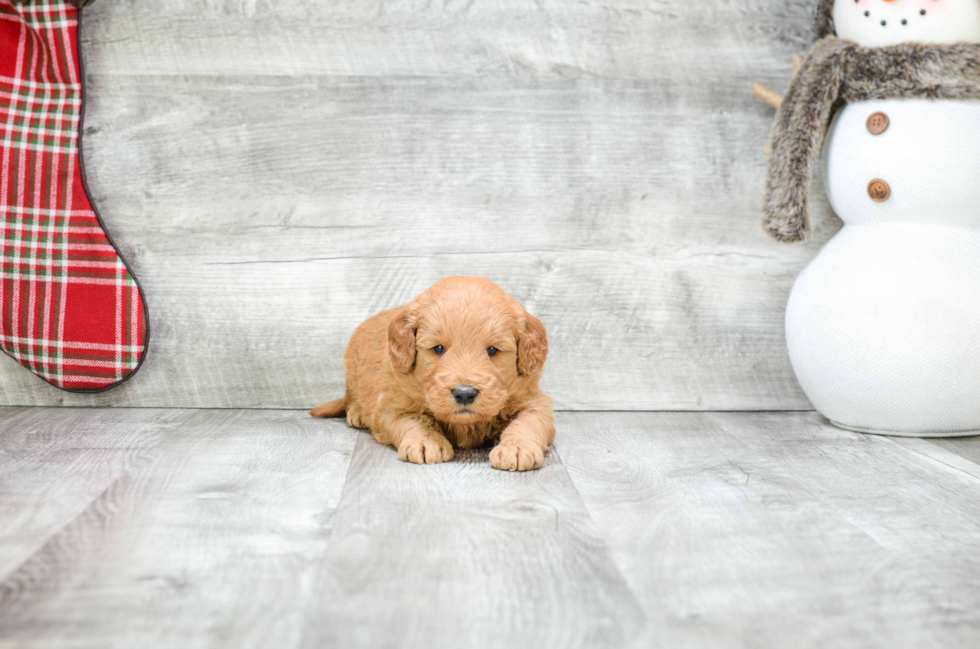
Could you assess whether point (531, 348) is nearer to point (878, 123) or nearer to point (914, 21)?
point (878, 123)

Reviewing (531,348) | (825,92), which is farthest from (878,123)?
(531,348)

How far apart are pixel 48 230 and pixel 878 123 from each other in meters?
1.93

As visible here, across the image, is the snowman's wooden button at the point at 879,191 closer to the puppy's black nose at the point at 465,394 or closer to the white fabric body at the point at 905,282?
the white fabric body at the point at 905,282

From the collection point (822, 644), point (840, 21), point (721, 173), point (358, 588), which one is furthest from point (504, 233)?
point (822, 644)

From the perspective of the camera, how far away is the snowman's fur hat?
1626 mm

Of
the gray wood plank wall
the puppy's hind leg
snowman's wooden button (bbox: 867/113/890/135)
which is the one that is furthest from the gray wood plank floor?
snowman's wooden button (bbox: 867/113/890/135)

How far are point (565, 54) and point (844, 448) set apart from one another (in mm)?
1151

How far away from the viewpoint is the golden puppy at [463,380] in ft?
4.67

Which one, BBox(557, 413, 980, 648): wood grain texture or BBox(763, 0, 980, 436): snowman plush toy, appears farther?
BBox(763, 0, 980, 436): snowman plush toy

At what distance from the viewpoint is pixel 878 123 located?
5.53ft

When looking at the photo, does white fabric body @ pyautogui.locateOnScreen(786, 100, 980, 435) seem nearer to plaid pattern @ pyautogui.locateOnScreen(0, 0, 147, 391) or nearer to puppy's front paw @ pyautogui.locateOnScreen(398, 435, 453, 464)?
puppy's front paw @ pyautogui.locateOnScreen(398, 435, 453, 464)

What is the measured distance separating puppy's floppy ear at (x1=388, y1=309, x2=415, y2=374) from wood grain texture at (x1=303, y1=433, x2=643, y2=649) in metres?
0.23

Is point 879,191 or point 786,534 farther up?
point 879,191

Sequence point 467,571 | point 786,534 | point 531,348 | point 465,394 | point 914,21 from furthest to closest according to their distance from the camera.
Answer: point 914,21 → point 531,348 → point 465,394 → point 786,534 → point 467,571
